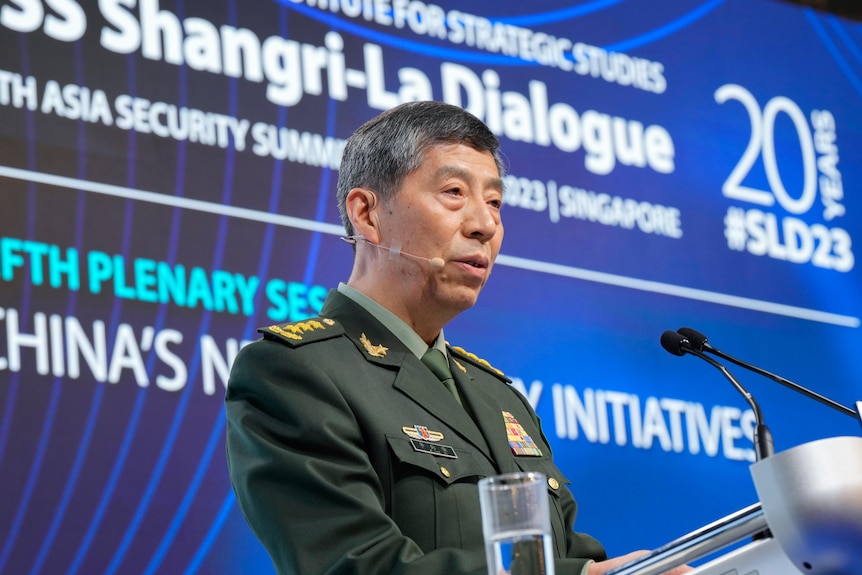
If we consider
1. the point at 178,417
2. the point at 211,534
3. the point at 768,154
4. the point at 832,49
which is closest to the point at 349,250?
the point at 178,417

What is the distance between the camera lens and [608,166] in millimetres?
4570

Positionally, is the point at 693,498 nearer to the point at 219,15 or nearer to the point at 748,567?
the point at 219,15

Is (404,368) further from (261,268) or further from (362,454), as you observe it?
(261,268)

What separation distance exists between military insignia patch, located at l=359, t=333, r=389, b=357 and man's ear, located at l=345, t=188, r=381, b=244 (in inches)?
9.6

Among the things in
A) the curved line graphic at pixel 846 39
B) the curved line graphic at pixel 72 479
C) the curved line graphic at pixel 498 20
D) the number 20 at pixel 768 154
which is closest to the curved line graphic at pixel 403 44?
the curved line graphic at pixel 498 20

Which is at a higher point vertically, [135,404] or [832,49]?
[832,49]

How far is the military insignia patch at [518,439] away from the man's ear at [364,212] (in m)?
0.47

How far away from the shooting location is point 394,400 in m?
2.38

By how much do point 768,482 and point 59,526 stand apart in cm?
220

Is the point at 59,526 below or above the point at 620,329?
below

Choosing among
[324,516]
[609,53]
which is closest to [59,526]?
[324,516]

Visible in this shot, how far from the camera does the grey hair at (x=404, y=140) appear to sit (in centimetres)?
263

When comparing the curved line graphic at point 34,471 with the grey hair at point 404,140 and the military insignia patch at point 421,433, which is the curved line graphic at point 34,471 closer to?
the grey hair at point 404,140

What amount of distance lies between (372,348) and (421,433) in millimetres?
232
